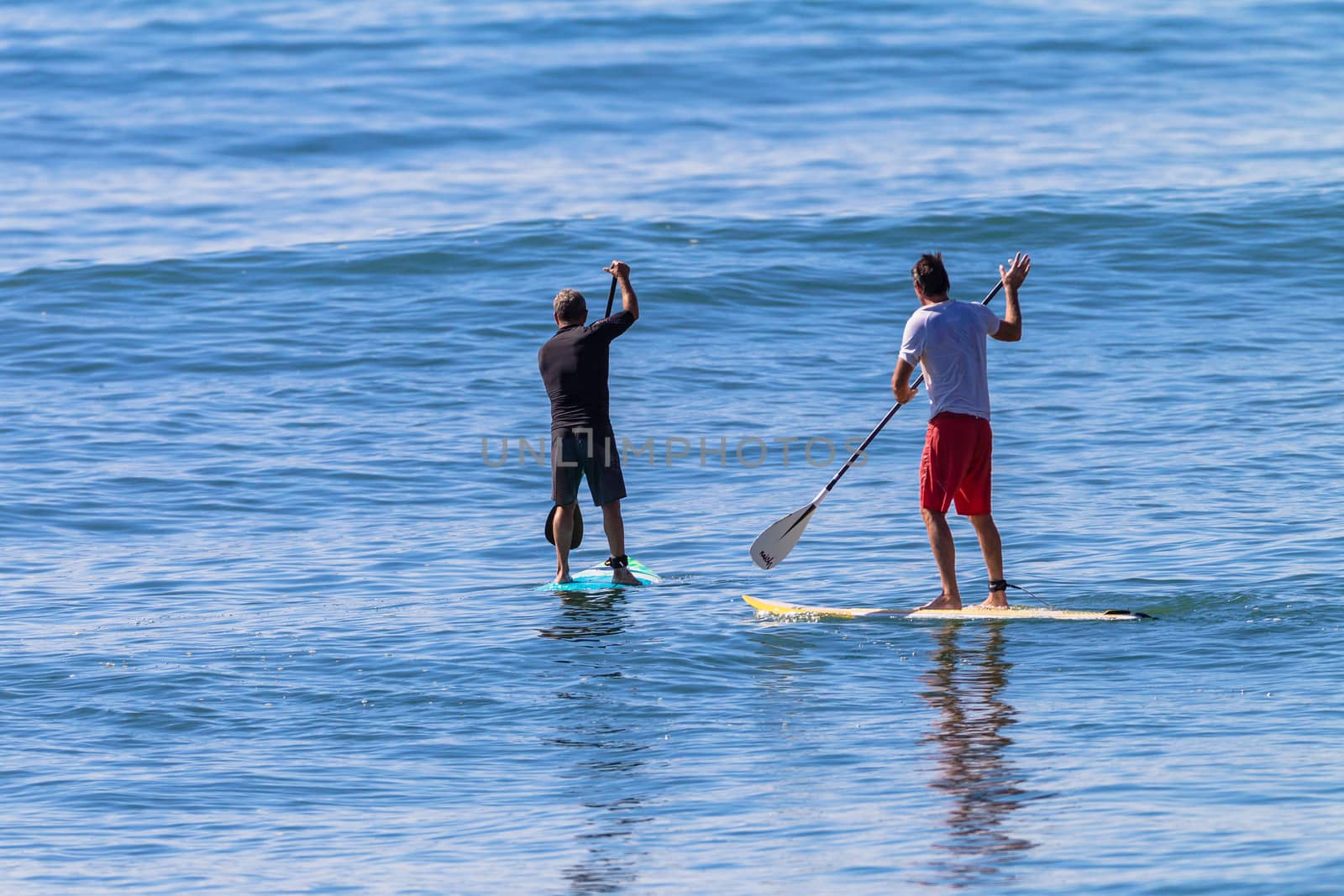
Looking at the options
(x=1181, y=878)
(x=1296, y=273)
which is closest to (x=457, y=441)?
(x=1181, y=878)

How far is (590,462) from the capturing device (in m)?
10.4

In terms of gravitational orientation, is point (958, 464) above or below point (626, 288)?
below

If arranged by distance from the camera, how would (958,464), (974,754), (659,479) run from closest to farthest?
(974,754) < (958,464) < (659,479)

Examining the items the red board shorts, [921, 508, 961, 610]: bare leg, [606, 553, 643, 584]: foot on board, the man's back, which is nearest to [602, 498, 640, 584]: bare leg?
[606, 553, 643, 584]: foot on board

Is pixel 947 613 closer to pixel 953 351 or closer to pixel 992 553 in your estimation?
pixel 992 553

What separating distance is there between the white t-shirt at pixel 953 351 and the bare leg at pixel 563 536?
271 cm

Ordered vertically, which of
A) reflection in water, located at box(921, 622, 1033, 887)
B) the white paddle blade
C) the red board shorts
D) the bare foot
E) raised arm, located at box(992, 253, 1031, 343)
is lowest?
reflection in water, located at box(921, 622, 1033, 887)

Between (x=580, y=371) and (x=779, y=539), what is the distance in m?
1.63

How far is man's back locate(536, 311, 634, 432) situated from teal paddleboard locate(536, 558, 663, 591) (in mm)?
1011

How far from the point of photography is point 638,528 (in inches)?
497

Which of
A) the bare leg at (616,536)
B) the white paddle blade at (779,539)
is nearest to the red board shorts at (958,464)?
the white paddle blade at (779,539)

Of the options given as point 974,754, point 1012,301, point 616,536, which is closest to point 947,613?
point 1012,301

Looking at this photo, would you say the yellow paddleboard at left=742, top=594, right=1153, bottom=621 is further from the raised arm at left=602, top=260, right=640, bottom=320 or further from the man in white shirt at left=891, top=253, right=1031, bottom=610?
the raised arm at left=602, top=260, right=640, bottom=320

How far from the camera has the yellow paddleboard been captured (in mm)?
9047
